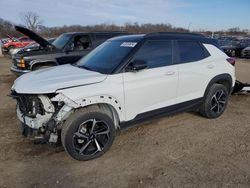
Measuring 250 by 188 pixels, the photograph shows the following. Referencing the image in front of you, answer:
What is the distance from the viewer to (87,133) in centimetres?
380

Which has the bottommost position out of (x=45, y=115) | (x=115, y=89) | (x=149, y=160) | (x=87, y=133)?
(x=149, y=160)

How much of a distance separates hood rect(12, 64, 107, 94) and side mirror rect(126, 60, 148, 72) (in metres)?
0.43

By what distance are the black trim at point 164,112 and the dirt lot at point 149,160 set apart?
0.39 m

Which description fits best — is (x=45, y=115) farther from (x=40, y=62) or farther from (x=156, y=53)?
(x=40, y=62)

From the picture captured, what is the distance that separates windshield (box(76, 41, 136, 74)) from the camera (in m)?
4.13

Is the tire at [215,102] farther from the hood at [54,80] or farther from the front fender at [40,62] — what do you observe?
the front fender at [40,62]

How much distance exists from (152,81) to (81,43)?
5.22m

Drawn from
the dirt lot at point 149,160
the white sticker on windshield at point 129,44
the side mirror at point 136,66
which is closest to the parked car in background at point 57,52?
the dirt lot at point 149,160

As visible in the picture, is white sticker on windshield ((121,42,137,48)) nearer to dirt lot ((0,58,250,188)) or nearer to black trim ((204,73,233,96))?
dirt lot ((0,58,250,188))

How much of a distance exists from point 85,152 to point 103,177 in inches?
21.6

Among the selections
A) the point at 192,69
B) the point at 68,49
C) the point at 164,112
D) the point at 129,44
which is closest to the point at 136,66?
the point at 129,44

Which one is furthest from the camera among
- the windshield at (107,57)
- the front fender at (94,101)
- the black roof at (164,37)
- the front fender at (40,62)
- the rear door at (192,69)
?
the front fender at (40,62)

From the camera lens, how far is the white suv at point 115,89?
11.8ft

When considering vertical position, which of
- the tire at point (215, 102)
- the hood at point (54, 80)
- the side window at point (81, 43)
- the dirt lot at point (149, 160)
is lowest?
the dirt lot at point (149, 160)
